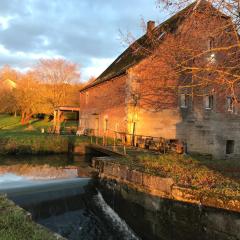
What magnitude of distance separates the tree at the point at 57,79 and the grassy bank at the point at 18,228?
38555 mm

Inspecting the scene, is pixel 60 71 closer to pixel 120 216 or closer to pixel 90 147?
pixel 90 147

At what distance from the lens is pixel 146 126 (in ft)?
70.6

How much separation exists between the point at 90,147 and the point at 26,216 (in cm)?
1676

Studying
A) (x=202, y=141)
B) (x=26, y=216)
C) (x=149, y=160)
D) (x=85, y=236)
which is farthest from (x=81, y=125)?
(x=26, y=216)

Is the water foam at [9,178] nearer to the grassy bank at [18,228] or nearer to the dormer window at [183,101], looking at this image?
the grassy bank at [18,228]

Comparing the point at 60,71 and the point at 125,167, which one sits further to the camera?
the point at 60,71

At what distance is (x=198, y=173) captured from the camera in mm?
9156

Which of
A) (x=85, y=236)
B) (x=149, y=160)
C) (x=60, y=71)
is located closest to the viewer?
(x=85, y=236)

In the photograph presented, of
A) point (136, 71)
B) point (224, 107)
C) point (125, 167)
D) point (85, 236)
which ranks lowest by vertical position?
point (85, 236)

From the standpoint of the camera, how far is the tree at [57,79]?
44.1 meters

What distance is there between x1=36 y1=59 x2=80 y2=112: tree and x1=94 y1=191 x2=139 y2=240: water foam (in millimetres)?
33120

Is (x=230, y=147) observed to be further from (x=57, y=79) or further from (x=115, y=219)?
(x=57, y=79)

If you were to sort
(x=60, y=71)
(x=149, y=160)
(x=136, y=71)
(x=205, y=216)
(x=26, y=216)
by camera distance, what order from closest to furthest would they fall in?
(x=26, y=216)
(x=205, y=216)
(x=149, y=160)
(x=136, y=71)
(x=60, y=71)

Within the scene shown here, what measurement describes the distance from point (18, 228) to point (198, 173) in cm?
547
